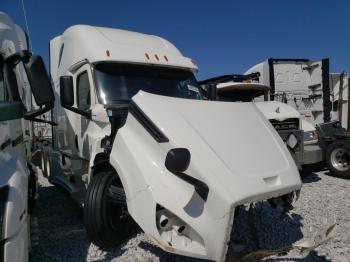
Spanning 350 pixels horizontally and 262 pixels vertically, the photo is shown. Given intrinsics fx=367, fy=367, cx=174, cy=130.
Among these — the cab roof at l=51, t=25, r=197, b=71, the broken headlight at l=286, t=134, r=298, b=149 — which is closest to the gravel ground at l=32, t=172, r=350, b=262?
the broken headlight at l=286, t=134, r=298, b=149

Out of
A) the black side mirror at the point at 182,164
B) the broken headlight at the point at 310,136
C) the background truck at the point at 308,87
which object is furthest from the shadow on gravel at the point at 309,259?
the background truck at the point at 308,87

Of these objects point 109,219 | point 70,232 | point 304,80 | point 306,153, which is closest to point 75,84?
point 70,232

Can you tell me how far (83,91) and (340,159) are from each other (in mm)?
6068

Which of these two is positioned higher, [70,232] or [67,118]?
[67,118]

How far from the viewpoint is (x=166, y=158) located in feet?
9.47

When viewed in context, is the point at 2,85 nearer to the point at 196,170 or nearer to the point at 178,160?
the point at 178,160

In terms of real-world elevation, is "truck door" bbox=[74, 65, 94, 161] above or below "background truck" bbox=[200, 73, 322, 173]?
above

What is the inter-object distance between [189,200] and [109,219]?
1235mm

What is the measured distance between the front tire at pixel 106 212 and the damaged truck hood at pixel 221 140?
0.95 m

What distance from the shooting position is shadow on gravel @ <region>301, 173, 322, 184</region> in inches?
318

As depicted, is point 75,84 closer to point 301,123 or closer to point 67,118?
point 67,118

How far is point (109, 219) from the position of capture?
3.84 m

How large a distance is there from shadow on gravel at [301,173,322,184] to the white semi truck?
13.8ft

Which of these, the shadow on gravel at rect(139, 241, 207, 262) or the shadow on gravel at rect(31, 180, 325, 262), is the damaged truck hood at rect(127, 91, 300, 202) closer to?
the shadow on gravel at rect(31, 180, 325, 262)
